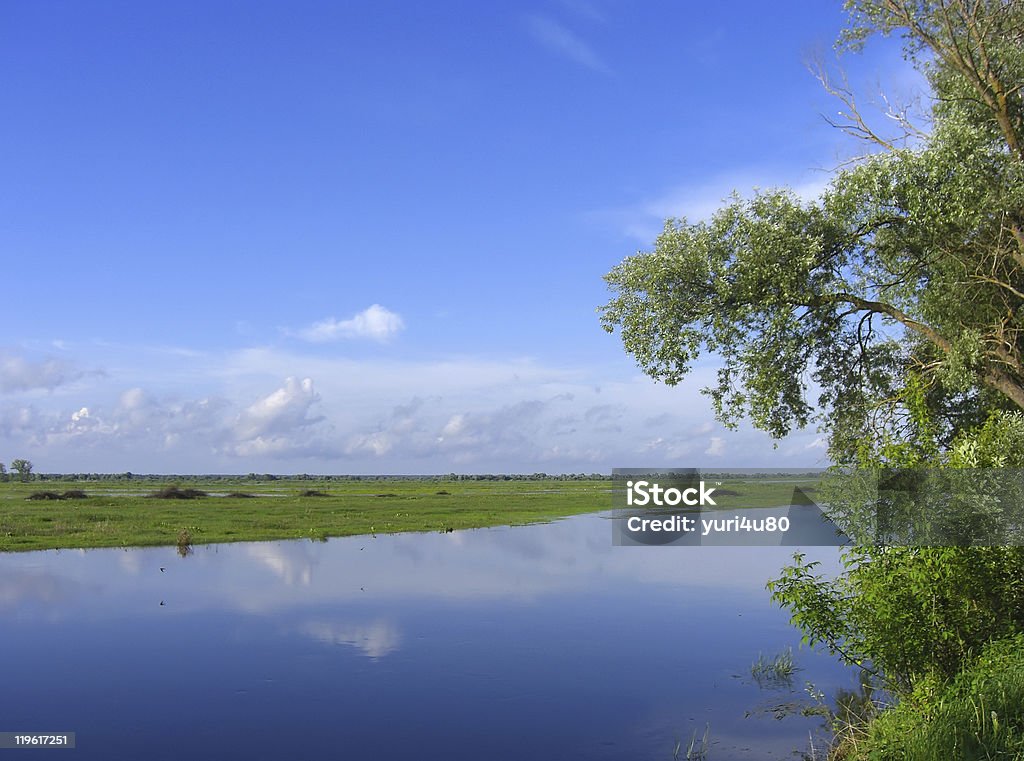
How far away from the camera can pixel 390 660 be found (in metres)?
23.7

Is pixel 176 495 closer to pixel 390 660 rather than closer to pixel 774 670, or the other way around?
pixel 390 660

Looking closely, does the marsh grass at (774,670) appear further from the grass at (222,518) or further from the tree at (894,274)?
the grass at (222,518)

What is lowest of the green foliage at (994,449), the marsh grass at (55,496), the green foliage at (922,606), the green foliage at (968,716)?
the marsh grass at (55,496)

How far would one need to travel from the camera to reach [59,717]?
720 inches

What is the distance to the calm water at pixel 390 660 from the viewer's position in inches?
684

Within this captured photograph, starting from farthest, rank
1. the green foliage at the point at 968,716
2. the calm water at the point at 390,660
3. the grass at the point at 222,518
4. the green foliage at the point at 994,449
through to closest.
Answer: the grass at the point at 222,518 → the calm water at the point at 390,660 → the green foliage at the point at 994,449 → the green foliage at the point at 968,716

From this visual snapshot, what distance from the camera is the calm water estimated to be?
684 inches

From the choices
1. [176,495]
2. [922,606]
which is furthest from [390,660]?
[176,495]

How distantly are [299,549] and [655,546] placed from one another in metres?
26.4

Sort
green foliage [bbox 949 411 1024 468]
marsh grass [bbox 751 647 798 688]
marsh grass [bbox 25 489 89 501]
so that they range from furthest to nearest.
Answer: marsh grass [bbox 25 489 89 501] → marsh grass [bbox 751 647 798 688] → green foliage [bbox 949 411 1024 468]

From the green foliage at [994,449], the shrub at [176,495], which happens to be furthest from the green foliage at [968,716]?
the shrub at [176,495]

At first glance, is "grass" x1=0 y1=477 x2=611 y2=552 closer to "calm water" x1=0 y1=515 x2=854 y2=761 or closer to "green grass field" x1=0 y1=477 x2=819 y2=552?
"green grass field" x1=0 y1=477 x2=819 y2=552

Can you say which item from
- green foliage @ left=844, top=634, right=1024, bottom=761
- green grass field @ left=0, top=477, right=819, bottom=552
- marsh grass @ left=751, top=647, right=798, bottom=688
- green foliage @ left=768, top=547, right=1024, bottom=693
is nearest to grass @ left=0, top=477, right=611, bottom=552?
green grass field @ left=0, top=477, right=819, bottom=552

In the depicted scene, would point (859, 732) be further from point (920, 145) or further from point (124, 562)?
point (124, 562)
